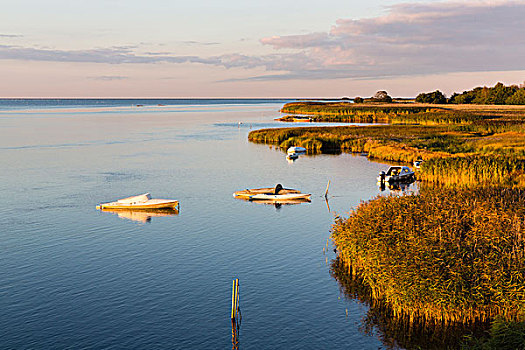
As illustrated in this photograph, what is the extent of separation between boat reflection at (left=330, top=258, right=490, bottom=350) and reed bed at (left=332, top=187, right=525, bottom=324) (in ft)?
1.10

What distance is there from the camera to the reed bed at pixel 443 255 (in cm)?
2500

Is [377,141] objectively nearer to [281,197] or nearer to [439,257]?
[281,197]

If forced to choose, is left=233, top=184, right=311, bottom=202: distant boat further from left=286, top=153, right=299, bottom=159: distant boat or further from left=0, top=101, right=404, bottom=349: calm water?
A: left=286, top=153, right=299, bottom=159: distant boat

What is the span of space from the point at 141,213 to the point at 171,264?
18.1 metres

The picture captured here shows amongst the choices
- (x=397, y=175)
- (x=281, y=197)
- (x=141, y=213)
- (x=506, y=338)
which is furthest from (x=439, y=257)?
(x=397, y=175)

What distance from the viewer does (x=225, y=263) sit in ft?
121

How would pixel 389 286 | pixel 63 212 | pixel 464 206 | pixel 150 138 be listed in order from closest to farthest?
pixel 389 286 < pixel 464 206 < pixel 63 212 < pixel 150 138

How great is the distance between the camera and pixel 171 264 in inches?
1451

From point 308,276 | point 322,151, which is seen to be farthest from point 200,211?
point 322,151

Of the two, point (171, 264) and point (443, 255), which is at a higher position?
point (443, 255)

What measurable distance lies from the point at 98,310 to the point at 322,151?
85082mm

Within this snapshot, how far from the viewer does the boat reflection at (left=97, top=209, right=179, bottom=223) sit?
51.8 meters

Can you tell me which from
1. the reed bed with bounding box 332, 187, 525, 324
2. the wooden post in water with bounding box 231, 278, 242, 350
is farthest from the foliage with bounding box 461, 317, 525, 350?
the wooden post in water with bounding box 231, 278, 242, 350

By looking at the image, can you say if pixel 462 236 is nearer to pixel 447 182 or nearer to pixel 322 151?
pixel 447 182
